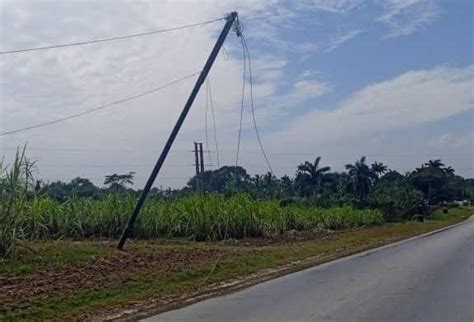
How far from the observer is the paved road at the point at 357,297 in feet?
33.8

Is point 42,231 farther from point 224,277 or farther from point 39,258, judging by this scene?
point 224,277

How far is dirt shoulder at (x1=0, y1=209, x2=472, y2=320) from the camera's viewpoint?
10.6 m

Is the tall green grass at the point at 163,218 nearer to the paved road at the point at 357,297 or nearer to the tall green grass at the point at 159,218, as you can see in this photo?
the tall green grass at the point at 159,218

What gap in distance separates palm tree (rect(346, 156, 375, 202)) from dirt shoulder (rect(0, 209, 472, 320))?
240ft

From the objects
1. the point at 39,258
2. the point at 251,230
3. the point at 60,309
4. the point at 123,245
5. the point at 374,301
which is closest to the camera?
the point at 60,309

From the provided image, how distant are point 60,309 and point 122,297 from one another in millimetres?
1604

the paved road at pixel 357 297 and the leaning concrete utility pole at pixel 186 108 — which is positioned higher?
the leaning concrete utility pole at pixel 186 108

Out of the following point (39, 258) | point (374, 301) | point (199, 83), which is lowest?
point (374, 301)

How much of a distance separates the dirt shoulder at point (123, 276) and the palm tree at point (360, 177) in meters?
73.3

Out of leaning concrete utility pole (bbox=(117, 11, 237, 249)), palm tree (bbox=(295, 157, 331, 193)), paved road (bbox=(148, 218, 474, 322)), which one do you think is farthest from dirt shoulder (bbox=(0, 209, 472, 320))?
palm tree (bbox=(295, 157, 331, 193))

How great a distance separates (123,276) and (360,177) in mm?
83882

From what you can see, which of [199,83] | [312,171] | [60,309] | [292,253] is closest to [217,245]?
[292,253]

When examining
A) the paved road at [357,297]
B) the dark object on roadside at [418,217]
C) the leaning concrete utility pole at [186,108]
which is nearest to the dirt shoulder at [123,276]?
the paved road at [357,297]

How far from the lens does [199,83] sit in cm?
1964
